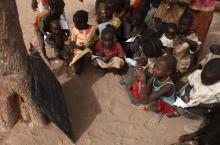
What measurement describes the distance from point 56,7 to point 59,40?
469 mm

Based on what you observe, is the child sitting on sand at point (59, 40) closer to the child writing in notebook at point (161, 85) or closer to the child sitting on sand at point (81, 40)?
the child sitting on sand at point (81, 40)

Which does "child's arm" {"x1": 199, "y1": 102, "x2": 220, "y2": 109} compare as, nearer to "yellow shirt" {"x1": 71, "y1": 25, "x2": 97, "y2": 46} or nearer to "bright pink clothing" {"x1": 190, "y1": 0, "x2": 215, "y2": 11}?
"bright pink clothing" {"x1": 190, "y1": 0, "x2": 215, "y2": 11}

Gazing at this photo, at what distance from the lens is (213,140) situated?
3.57 meters

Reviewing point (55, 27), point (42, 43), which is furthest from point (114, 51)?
point (42, 43)

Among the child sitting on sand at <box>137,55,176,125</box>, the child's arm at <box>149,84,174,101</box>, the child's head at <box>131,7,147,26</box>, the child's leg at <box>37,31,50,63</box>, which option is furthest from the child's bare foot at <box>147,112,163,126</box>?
the child's leg at <box>37,31,50,63</box>

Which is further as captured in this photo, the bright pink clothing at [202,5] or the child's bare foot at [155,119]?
the bright pink clothing at [202,5]

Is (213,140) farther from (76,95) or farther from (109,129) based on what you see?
(76,95)

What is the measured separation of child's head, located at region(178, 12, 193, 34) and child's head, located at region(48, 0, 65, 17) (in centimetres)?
169

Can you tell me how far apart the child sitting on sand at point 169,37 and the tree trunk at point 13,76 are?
6.16 feet

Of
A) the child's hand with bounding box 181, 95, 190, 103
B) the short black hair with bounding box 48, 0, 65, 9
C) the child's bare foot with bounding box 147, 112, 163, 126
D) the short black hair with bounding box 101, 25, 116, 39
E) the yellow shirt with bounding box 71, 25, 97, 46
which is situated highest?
the short black hair with bounding box 48, 0, 65, 9

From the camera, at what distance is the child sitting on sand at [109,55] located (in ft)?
15.3

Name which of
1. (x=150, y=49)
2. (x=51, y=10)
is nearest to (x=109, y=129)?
(x=150, y=49)

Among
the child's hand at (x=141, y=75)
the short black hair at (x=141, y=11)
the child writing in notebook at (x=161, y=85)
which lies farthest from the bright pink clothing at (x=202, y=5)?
the child's hand at (x=141, y=75)

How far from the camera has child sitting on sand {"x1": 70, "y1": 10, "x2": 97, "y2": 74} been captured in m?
4.68
